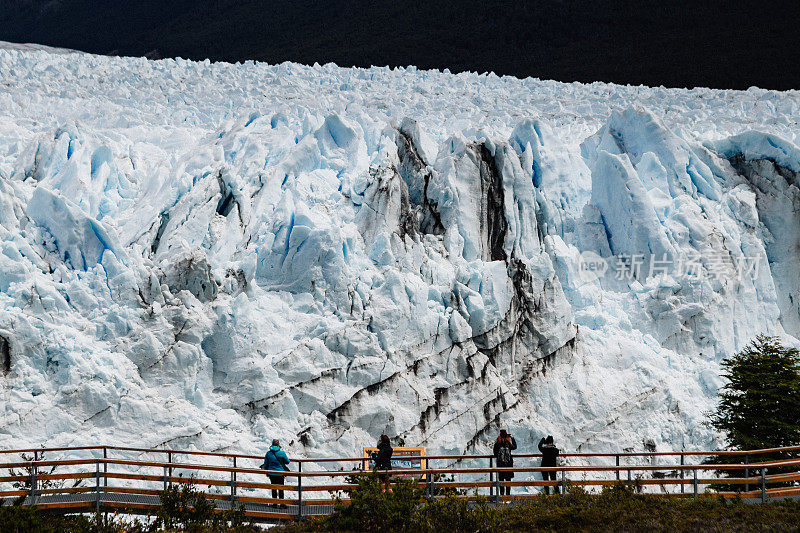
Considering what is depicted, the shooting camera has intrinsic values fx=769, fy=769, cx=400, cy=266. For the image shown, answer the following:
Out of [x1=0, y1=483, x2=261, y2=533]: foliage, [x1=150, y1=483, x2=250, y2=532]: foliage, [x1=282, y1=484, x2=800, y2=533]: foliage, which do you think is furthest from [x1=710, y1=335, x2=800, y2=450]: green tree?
[x1=0, y1=483, x2=261, y2=533]: foliage

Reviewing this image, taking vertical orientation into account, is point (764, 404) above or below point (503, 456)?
above

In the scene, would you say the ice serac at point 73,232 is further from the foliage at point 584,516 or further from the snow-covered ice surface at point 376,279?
the foliage at point 584,516

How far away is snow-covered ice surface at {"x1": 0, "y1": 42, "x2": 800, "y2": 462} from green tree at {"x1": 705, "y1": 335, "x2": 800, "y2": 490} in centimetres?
283

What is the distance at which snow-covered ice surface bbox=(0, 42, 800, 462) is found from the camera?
58.0 feet

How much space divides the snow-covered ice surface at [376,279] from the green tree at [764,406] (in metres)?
2.83

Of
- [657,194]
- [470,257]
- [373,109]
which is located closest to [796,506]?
[470,257]

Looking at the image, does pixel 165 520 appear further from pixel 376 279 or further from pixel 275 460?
pixel 376 279

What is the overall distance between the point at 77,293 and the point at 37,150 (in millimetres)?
7093

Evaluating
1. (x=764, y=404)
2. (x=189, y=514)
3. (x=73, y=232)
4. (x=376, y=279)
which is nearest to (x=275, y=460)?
(x=189, y=514)

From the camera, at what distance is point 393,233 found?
21312 mm

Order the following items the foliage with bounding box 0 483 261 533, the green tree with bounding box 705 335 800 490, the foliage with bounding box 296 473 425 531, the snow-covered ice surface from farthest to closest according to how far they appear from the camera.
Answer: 1. the snow-covered ice surface
2. the green tree with bounding box 705 335 800 490
3. the foliage with bounding box 296 473 425 531
4. the foliage with bounding box 0 483 261 533

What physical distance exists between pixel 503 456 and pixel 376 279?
7528 millimetres

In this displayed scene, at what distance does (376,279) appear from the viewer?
20.4 metres

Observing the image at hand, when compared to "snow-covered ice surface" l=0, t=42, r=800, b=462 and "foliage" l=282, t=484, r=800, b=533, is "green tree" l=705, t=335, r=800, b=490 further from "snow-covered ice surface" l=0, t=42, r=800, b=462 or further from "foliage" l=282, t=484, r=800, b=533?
"foliage" l=282, t=484, r=800, b=533
